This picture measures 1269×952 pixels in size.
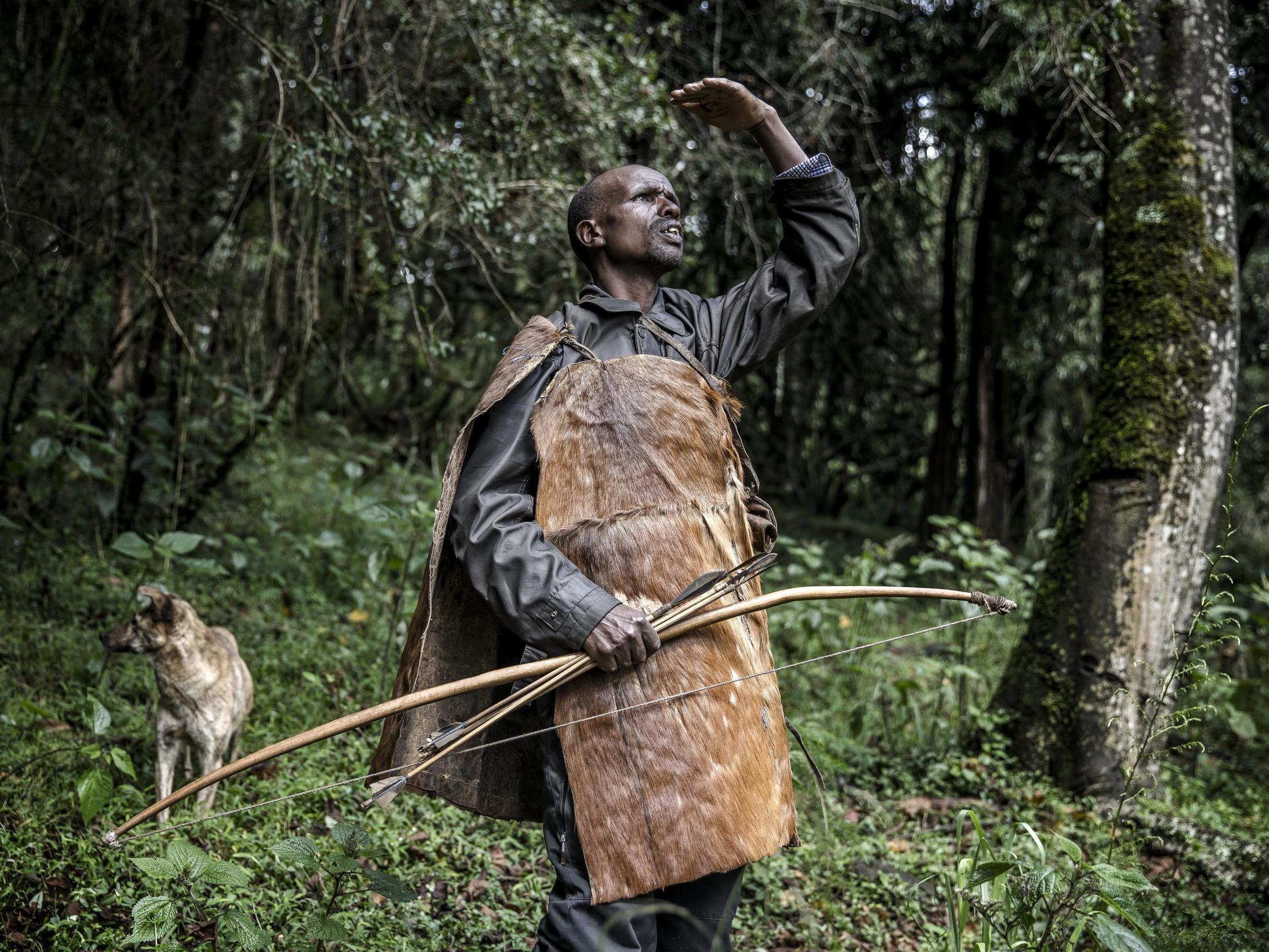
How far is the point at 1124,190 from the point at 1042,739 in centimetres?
251

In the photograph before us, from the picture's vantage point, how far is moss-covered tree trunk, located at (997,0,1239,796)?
437cm

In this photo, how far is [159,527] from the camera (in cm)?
600

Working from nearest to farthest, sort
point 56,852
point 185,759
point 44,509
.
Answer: point 56,852, point 185,759, point 44,509

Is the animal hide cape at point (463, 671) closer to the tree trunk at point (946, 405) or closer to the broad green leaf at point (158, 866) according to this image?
the broad green leaf at point (158, 866)

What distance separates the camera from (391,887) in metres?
2.71

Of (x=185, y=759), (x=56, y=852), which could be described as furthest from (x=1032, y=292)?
(x=56, y=852)

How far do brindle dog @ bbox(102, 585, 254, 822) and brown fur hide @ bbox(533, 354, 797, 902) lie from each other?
202 cm

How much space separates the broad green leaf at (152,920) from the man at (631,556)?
1.97 ft

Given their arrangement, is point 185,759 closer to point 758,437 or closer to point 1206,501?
point 1206,501

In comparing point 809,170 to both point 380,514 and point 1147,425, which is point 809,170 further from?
point 380,514

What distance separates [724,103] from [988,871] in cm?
208

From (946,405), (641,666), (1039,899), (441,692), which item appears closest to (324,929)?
(441,692)

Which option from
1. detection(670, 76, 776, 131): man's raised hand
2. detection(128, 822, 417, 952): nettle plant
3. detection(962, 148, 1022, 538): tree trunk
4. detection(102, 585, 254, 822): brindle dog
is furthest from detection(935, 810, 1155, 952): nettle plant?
detection(962, 148, 1022, 538): tree trunk

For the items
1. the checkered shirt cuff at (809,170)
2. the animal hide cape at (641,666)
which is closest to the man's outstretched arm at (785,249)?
the checkered shirt cuff at (809,170)
